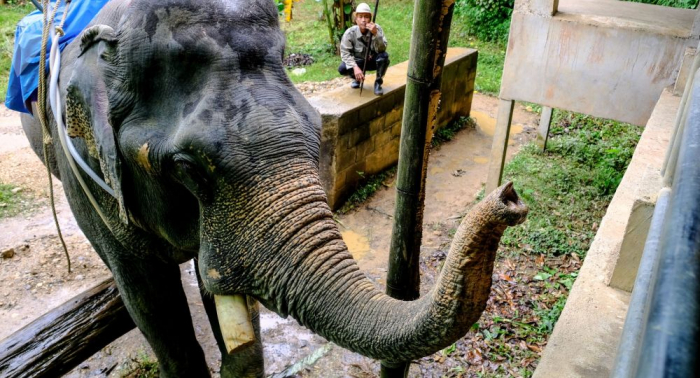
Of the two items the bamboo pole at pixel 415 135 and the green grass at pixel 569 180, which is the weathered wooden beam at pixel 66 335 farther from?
the green grass at pixel 569 180

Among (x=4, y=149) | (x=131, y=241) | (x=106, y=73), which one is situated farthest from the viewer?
(x=4, y=149)

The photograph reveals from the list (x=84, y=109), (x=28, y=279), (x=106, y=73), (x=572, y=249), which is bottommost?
(x=28, y=279)

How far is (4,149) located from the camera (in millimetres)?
8117

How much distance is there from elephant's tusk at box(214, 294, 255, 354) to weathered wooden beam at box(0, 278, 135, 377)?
6.29ft

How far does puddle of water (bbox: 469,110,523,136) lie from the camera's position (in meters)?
9.34

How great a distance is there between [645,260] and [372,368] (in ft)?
12.2

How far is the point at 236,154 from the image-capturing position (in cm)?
208

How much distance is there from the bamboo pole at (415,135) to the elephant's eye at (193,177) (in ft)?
3.11

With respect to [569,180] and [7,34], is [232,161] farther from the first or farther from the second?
[7,34]

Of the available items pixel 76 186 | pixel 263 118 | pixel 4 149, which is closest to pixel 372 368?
pixel 76 186

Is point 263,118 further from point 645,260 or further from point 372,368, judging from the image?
point 372,368

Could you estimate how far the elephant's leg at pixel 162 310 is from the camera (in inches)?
128

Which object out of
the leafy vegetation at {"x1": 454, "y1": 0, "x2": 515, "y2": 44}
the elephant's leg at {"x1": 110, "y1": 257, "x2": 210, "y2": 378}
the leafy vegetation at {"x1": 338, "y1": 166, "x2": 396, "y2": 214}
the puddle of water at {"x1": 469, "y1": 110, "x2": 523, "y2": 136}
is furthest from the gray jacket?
the leafy vegetation at {"x1": 454, "y1": 0, "x2": 515, "y2": 44}

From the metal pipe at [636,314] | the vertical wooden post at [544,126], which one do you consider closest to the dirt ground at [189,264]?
the vertical wooden post at [544,126]
